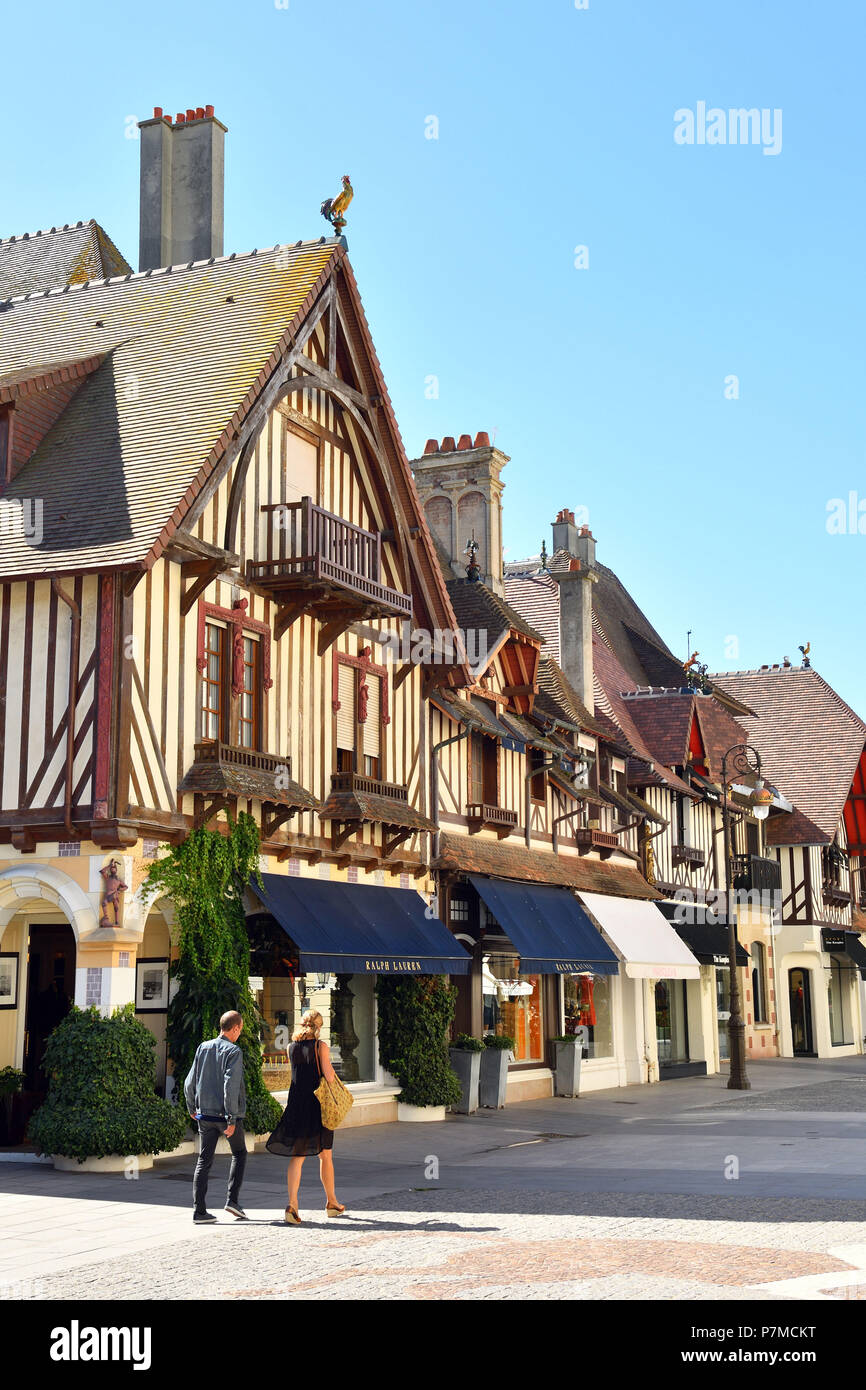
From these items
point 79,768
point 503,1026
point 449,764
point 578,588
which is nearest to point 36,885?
point 79,768

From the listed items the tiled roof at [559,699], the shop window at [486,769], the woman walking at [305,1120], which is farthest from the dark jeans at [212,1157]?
the tiled roof at [559,699]

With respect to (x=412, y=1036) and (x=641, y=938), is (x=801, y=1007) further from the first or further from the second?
(x=412, y=1036)

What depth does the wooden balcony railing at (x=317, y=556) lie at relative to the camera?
17.7 metres

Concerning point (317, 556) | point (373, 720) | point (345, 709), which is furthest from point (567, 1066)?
point (317, 556)

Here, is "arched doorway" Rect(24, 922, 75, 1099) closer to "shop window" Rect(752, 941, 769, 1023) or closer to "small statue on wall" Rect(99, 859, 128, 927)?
"small statue on wall" Rect(99, 859, 128, 927)

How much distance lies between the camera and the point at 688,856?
115 feet

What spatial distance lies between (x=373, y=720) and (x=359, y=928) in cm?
329

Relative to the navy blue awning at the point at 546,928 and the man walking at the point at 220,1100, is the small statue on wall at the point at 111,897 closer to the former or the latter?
the man walking at the point at 220,1100

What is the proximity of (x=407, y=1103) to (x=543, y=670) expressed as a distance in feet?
33.6

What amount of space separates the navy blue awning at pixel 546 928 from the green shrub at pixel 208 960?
7.03m

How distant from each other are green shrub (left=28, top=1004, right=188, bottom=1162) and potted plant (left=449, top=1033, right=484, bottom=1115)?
25.9 ft
